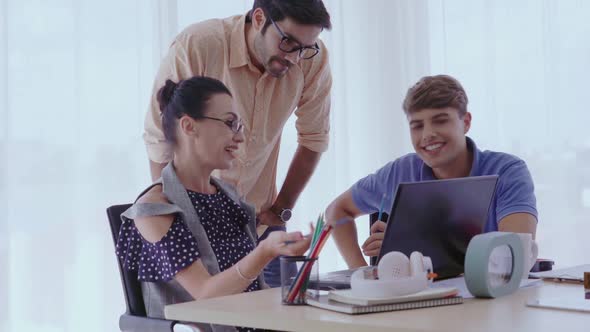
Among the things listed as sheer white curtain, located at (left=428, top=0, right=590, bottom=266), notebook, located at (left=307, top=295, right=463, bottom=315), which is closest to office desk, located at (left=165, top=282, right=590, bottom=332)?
notebook, located at (left=307, top=295, right=463, bottom=315)

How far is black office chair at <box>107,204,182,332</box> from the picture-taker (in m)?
1.72

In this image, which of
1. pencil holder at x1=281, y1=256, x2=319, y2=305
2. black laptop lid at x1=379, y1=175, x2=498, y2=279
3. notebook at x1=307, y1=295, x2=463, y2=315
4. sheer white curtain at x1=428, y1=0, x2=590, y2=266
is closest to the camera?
notebook at x1=307, y1=295, x2=463, y2=315

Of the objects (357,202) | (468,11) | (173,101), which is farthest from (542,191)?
(173,101)

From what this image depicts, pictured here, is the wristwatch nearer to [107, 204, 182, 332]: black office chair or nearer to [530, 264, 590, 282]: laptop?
[107, 204, 182, 332]: black office chair

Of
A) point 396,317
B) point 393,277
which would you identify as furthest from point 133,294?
point 396,317

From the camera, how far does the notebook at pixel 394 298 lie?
4.31 feet

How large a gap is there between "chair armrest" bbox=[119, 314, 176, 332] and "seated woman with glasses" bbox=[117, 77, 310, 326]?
0.07 m

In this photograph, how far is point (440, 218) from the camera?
162 cm

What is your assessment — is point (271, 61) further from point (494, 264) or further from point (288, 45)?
point (494, 264)

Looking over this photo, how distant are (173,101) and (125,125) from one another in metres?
0.88

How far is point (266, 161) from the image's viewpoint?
8.46ft

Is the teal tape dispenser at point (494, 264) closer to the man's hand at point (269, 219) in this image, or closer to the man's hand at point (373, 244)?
the man's hand at point (373, 244)

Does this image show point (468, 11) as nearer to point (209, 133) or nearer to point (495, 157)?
point (495, 157)

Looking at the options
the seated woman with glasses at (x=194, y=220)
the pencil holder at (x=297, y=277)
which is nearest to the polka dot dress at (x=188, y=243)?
the seated woman with glasses at (x=194, y=220)
